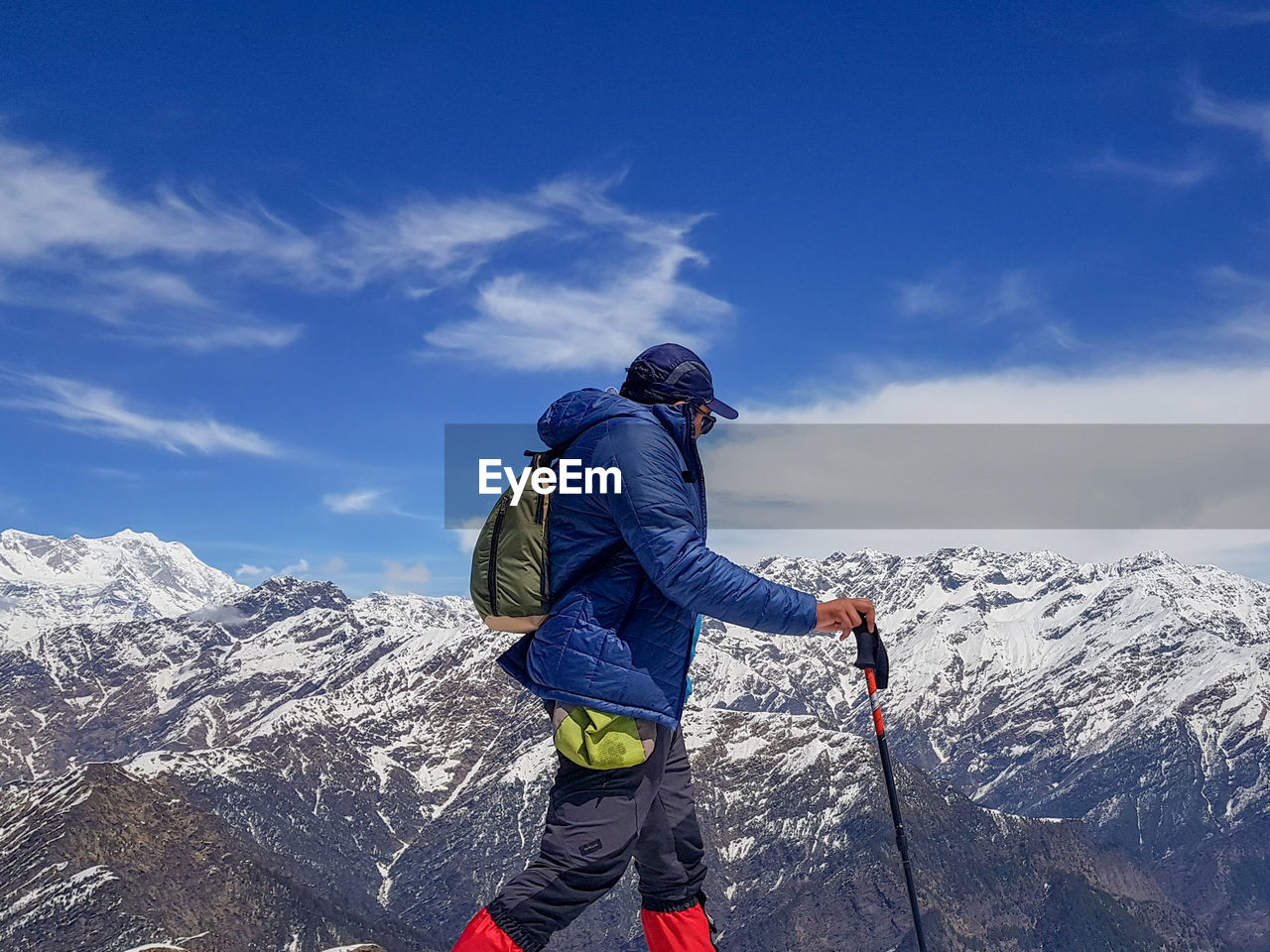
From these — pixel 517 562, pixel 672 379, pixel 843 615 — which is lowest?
pixel 843 615

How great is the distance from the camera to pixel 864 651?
283 inches

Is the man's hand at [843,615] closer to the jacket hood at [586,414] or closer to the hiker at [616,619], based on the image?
the hiker at [616,619]

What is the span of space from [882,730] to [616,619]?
2.28 metres

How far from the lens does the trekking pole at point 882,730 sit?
7.11 metres

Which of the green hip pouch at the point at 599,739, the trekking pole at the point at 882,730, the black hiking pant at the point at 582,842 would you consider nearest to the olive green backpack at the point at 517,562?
the green hip pouch at the point at 599,739

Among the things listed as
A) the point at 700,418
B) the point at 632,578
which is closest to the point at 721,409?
the point at 700,418

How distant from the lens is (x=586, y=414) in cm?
667

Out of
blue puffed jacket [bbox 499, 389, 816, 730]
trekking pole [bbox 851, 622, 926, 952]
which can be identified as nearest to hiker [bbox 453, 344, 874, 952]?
blue puffed jacket [bbox 499, 389, 816, 730]

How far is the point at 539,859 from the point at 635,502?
2102mm

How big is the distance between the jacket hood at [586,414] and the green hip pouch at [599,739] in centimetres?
157

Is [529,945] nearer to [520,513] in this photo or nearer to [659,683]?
[659,683]

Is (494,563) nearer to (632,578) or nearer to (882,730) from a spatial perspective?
(632,578)

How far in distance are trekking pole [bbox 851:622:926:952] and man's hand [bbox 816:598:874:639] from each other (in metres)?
0.07

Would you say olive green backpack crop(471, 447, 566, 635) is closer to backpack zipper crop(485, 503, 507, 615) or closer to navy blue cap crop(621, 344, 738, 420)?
backpack zipper crop(485, 503, 507, 615)
